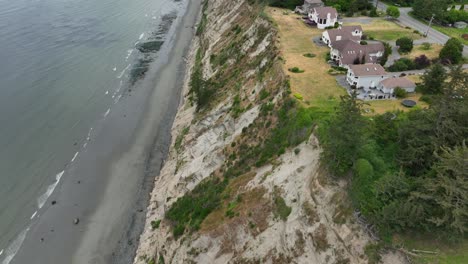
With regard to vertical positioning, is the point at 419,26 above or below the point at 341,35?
below

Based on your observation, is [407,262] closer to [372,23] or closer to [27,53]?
[372,23]

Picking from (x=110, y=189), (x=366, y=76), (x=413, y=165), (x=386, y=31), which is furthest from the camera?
(x=386, y=31)

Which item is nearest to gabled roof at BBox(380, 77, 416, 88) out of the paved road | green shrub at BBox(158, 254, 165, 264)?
the paved road

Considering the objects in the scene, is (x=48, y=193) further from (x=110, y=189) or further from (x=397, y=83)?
(x=397, y=83)

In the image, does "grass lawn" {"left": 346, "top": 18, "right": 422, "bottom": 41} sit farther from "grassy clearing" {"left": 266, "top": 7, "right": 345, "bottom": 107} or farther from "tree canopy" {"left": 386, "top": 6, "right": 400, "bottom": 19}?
"grassy clearing" {"left": 266, "top": 7, "right": 345, "bottom": 107}

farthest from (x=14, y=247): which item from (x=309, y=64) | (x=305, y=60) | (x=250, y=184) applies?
(x=305, y=60)

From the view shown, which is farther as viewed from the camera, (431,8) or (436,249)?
(431,8)
